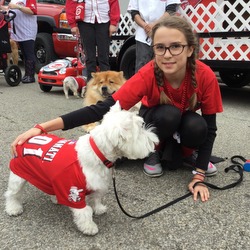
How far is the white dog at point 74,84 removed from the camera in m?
5.75

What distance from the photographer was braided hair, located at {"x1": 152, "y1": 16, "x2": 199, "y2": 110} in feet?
7.36

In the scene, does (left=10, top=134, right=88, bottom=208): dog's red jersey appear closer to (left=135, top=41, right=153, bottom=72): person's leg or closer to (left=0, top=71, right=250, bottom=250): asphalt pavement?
(left=0, top=71, right=250, bottom=250): asphalt pavement

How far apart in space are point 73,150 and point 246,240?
1.14m

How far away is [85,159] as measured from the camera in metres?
1.89

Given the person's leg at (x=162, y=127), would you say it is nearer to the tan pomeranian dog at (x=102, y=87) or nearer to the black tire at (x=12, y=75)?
the tan pomeranian dog at (x=102, y=87)

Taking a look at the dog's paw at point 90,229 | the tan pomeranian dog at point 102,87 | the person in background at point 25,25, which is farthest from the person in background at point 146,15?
the dog's paw at point 90,229

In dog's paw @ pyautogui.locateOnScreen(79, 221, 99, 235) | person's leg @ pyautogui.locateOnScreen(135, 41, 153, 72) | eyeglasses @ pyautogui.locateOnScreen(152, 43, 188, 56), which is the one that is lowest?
dog's paw @ pyautogui.locateOnScreen(79, 221, 99, 235)

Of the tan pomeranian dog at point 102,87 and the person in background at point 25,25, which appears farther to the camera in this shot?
the person in background at point 25,25

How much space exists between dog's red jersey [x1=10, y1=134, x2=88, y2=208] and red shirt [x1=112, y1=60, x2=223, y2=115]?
0.61 meters

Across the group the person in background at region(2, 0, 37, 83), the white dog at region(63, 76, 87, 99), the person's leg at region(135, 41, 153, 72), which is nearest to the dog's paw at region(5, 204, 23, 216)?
the person's leg at region(135, 41, 153, 72)

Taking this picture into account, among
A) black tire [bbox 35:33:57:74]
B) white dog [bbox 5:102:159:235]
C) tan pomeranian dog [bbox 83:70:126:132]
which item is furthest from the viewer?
black tire [bbox 35:33:57:74]

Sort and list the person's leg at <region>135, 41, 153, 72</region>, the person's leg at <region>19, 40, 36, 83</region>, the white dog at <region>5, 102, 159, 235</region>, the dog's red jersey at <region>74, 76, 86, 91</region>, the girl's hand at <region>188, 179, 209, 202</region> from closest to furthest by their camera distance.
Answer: the white dog at <region>5, 102, 159, 235</region> → the girl's hand at <region>188, 179, 209, 202</region> → the person's leg at <region>135, 41, 153, 72</region> → the dog's red jersey at <region>74, 76, 86, 91</region> → the person's leg at <region>19, 40, 36, 83</region>

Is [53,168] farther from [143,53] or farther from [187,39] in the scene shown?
[143,53]

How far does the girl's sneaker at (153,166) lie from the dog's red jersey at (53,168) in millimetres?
954
